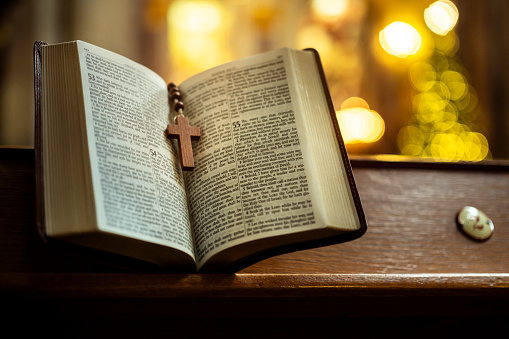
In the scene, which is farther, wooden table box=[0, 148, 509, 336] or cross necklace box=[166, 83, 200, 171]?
cross necklace box=[166, 83, 200, 171]

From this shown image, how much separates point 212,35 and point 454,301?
294cm

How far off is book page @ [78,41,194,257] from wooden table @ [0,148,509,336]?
0.06 metres

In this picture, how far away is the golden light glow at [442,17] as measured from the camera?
120 inches

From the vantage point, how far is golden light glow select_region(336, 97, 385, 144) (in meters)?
3.03

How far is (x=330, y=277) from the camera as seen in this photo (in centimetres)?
54

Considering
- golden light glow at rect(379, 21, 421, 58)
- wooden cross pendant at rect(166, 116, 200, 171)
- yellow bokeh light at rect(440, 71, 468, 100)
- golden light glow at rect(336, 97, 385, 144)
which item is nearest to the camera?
wooden cross pendant at rect(166, 116, 200, 171)

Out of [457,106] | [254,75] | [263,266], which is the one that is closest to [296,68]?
[254,75]

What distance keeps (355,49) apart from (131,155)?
3167 millimetres

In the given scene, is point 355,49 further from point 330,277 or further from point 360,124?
point 330,277

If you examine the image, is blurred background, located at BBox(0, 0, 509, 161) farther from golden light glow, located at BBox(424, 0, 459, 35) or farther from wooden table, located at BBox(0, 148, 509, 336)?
wooden table, located at BBox(0, 148, 509, 336)

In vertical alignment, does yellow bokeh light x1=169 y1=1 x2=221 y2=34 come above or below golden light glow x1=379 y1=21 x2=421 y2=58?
above

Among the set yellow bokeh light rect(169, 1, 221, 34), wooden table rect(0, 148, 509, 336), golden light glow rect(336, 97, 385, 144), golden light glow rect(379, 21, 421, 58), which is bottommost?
wooden table rect(0, 148, 509, 336)

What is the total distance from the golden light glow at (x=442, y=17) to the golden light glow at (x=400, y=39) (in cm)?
12

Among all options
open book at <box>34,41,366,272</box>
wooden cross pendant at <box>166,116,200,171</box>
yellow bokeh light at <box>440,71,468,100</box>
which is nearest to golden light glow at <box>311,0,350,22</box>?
yellow bokeh light at <box>440,71,468,100</box>
